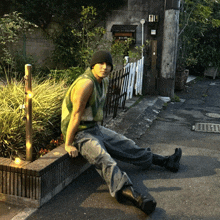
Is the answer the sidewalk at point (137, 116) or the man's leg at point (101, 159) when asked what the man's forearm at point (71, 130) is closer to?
the man's leg at point (101, 159)

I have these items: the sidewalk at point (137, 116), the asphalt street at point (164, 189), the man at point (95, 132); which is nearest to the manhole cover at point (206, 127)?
the asphalt street at point (164, 189)

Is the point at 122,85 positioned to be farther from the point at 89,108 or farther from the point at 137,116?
the point at 89,108

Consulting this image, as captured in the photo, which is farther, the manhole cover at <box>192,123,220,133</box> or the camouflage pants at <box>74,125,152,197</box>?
the manhole cover at <box>192,123,220,133</box>

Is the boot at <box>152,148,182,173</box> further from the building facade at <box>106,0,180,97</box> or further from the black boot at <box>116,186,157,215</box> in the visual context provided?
the building facade at <box>106,0,180,97</box>

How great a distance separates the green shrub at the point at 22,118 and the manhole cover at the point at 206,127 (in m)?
3.07

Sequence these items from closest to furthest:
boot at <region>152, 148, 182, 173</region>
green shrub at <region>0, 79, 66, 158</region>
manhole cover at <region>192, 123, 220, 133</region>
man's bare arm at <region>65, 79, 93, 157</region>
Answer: man's bare arm at <region>65, 79, 93, 157</region> → green shrub at <region>0, 79, 66, 158</region> → boot at <region>152, 148, 182, 173</region> → manhole cover at <region>192, 123, 220, 133</region>

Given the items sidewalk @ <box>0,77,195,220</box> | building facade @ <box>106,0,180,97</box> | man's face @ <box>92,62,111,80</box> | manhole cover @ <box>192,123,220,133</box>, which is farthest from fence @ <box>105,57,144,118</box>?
man's face @ <box>92,62,111,80</box>

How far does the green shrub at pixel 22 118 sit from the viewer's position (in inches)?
163

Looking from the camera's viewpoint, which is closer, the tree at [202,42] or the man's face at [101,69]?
the man's face at [101,69]

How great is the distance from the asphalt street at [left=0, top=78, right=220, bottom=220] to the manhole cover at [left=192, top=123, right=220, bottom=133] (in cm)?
36

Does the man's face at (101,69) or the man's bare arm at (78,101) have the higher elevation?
the man's face at (101,69)

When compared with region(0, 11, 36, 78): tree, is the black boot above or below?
below

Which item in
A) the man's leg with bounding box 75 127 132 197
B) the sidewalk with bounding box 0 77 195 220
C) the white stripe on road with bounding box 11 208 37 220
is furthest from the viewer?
the sidewalk with bounding box 0 77 195 220

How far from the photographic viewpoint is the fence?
7004 millimetres
